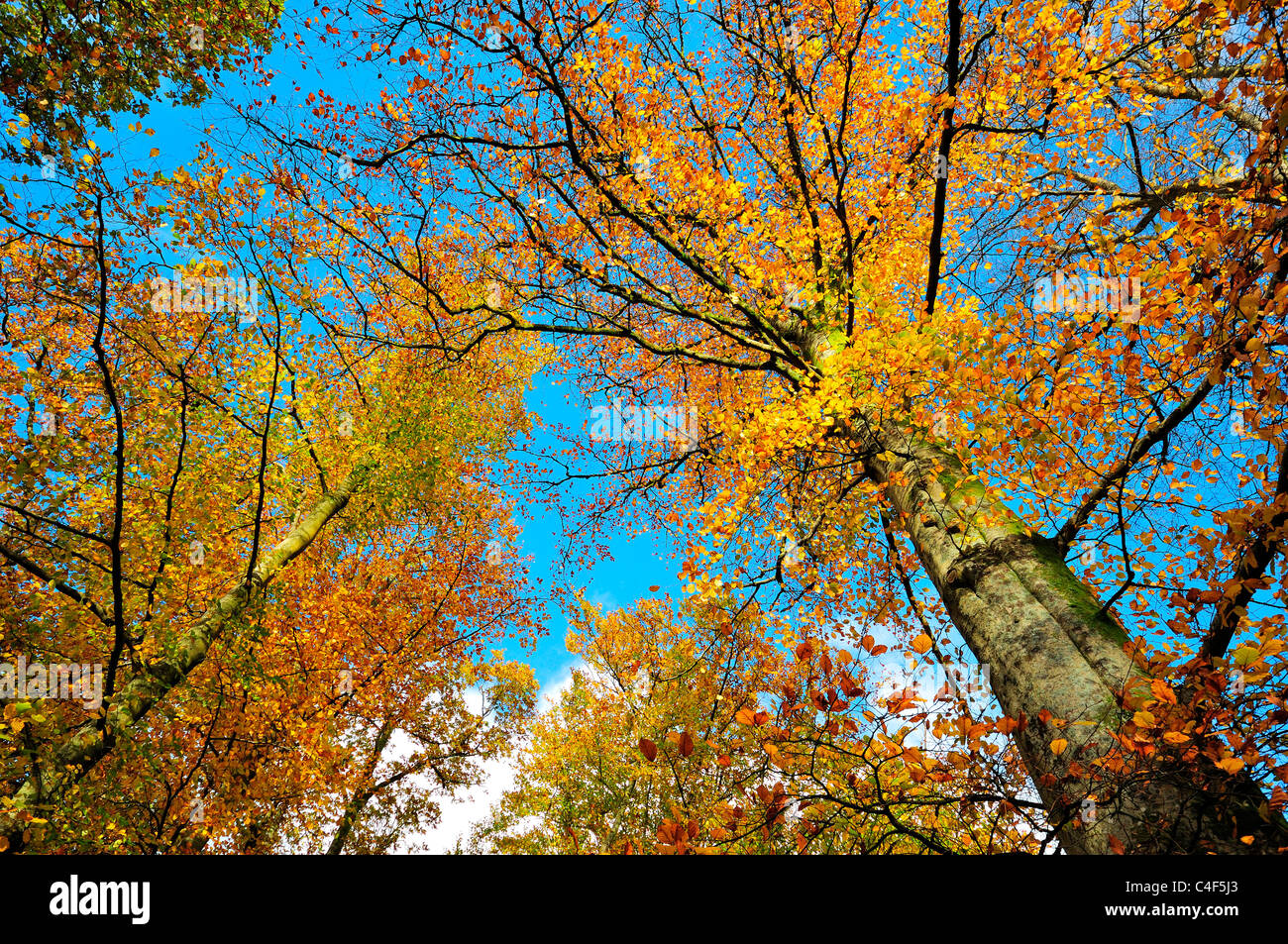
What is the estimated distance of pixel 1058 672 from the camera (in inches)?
119

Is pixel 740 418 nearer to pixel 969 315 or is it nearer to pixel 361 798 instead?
pixel 969 315

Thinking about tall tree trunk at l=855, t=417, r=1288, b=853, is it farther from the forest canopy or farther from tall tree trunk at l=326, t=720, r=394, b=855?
tall tree trunk at l=326, t=720, r=394, b=855

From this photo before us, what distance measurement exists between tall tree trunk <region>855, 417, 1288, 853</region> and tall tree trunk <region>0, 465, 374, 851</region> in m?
6.52

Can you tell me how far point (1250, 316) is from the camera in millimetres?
2455

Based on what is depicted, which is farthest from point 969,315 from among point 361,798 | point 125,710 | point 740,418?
point 361,798

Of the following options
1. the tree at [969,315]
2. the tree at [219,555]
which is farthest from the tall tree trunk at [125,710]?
the tree at [969,315]

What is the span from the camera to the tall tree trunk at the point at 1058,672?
2.28 metres

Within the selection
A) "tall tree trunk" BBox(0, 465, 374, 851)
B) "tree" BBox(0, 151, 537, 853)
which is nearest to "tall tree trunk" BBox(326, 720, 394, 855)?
"tree" BBox(0, 151, 537, 853)

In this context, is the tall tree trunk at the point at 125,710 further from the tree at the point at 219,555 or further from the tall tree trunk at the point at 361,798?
the tall tree trunk at the point at 361,798

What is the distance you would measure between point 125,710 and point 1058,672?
8.94 metres

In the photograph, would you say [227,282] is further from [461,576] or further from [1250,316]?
[1250,316]
